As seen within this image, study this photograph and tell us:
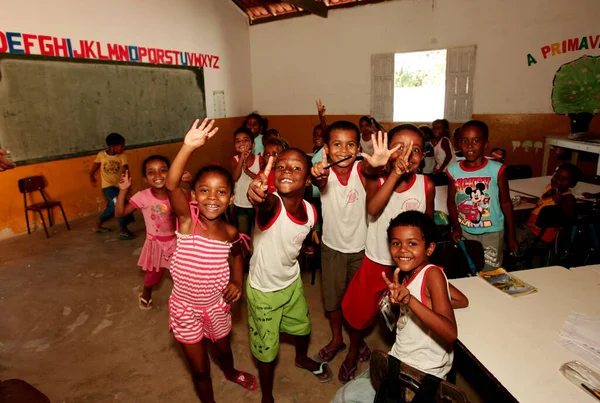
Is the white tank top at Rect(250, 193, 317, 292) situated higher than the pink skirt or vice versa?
the white tank top at Rect(250, 193, 317, 292)

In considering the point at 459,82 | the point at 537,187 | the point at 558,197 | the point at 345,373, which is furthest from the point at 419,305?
the point at 459,82

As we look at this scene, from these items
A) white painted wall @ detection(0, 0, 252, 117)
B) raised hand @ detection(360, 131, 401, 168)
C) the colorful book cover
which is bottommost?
the colorful book cover

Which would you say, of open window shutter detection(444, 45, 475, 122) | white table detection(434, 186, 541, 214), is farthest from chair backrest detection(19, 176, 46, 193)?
open window shutter detection(444, 45, 475, 122)

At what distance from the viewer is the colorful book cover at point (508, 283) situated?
5.57ft

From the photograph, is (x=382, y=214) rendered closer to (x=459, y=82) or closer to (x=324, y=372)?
(x=324, y=372)

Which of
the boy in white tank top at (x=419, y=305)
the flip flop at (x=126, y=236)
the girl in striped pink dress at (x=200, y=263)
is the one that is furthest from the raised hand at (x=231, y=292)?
the flip flop at (x=126, y=236)

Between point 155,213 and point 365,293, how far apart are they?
5.29 ft

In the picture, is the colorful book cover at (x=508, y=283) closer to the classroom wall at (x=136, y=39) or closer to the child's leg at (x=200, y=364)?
the child's leg at (x=200, y=364)

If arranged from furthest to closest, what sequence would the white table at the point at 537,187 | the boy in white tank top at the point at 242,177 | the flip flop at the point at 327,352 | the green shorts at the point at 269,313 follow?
1. the white table at the point at 537,187
2. the boy in white tank top at the point at 242,177
3. the flip flop at the point at 327,352
4. the green shorts at the point at 269,313

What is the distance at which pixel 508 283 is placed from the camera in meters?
1.78

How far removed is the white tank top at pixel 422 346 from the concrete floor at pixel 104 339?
85 centimetres

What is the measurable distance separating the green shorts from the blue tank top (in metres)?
1.32

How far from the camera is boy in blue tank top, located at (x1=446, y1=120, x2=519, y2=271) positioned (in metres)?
2.43

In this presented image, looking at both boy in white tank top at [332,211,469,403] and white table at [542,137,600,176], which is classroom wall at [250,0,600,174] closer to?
white table at [542,137,600,176]
